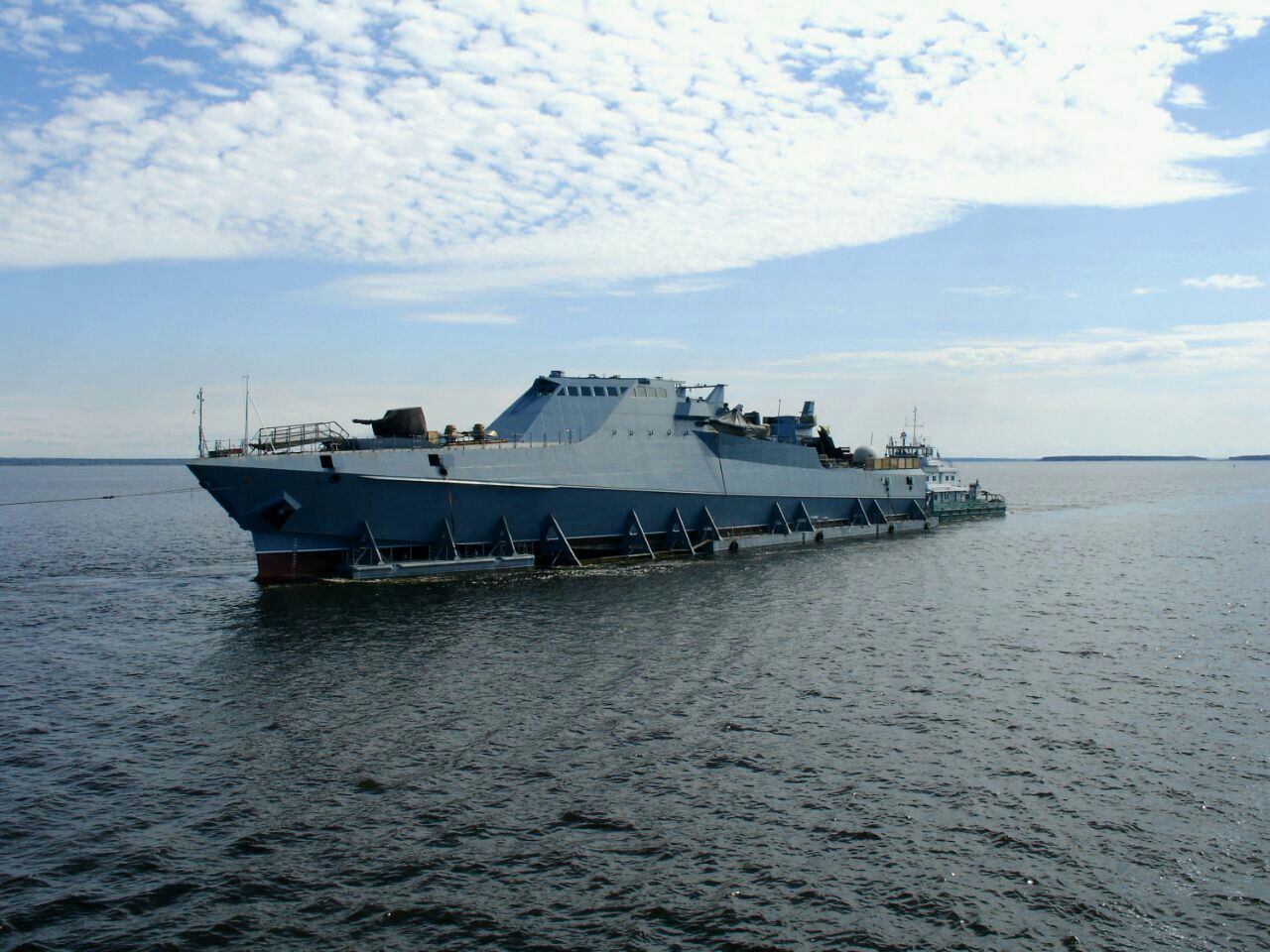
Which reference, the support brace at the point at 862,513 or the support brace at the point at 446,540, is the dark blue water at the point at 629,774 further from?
the support brace at the point at 862,513

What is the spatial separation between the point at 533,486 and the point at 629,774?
2292 centimetres

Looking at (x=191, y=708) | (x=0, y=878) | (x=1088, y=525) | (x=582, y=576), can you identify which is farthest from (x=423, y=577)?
(x=1088, y=525)

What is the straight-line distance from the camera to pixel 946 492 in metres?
73.5

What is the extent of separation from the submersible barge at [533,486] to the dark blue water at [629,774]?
4144mm

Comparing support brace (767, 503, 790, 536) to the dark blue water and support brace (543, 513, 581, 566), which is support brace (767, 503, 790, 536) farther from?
the dark blue water

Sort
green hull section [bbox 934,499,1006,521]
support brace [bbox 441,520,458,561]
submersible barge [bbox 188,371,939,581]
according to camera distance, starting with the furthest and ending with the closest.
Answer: green hull section [bbox 934,499,1006,521] < support brace [bbox 441,520,458,561] < submersible barge [bbox 188,371,939,581]

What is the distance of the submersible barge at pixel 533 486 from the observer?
33312mm

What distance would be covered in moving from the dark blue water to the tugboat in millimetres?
40710

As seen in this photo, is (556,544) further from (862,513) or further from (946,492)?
(946,492)

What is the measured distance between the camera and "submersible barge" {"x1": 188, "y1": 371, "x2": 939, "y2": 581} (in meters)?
33.3

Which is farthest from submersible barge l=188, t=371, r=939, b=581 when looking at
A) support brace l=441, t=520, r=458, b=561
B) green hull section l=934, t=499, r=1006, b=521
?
green hull section l=934, t=499, r=1006, b=521

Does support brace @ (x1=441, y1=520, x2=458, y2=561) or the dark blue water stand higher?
support brace @ (x1=441, y1=520, x2=458, y2=561)

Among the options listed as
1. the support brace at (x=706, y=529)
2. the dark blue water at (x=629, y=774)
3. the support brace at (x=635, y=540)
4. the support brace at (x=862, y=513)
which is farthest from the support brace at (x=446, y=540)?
the support brace at (x=862, y=513)

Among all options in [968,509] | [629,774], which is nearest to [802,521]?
[968,509]
